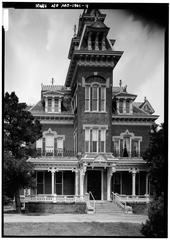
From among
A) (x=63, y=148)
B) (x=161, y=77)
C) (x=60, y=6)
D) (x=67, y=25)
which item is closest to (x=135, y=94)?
(x=161, y=77)

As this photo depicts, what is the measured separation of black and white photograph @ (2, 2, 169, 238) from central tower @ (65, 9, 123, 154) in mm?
45

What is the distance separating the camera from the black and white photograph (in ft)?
35.1

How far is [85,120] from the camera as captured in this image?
1798 cm

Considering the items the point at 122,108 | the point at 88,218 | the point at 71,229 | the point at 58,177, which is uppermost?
the point at 122,108

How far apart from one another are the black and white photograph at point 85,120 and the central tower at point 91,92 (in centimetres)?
4

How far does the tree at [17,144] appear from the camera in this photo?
12.8m

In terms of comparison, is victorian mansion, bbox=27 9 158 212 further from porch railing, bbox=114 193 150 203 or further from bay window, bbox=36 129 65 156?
porch railing, bbox=114 193 150 203

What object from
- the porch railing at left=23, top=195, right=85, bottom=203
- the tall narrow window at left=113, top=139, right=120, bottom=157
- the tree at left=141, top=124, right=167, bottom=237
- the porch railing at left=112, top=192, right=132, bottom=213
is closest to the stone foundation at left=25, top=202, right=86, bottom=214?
the porch railing at left=23, top=195, right=85, bottom=203

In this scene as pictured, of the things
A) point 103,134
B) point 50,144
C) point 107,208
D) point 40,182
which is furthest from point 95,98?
point 107,208

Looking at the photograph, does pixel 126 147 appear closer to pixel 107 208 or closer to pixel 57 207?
pixel 107 208

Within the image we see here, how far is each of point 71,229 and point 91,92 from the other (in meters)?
7.47

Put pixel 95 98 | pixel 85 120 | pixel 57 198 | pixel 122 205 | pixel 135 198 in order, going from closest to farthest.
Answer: pixel 135 198 < pixel 122 205 < pixel 57 198 < pixel 95 98 < pixel 85 120

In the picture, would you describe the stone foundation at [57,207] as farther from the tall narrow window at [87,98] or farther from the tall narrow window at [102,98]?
the tall narrow window at [87,98]

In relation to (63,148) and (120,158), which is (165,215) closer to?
(120,158)
